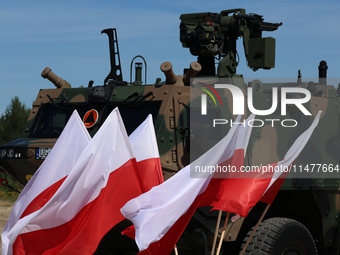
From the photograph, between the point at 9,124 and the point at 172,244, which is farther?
the point at 9,124

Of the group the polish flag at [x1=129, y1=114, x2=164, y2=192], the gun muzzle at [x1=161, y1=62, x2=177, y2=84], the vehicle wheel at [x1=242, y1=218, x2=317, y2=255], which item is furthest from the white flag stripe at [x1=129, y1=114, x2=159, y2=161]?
the vehicle wheel at [x1=242, y1=218, x2=317, y2=255]

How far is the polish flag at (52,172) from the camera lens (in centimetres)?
572

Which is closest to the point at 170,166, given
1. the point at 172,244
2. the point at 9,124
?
the point at 172,244

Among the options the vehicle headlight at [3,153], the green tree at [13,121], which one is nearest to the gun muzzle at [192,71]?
the vehicle headlight at [3,153]

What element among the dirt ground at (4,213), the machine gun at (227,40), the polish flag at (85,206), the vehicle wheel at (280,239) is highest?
the machine gun at (227,40)

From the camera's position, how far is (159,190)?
220 inches

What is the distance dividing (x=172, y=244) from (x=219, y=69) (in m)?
3.30

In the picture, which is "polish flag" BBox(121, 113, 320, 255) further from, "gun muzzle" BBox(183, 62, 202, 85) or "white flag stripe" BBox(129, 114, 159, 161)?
"gun muzzle" BBox(183, 62, 202, 85)

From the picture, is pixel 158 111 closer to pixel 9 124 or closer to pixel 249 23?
pixel 249 23

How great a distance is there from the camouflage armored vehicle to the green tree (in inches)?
724

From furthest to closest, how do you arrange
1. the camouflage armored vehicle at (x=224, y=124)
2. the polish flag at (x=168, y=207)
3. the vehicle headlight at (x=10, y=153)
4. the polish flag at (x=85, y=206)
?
the vehicle headlight at (x=10, y=153) < the camouflage armored vehicle at (x=224, y=124) < the polish flag at (x=85, y=206) < the polish flag at (x=168, y=207)

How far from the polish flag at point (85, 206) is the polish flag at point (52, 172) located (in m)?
0.22

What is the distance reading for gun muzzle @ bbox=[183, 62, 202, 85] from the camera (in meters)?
6.80

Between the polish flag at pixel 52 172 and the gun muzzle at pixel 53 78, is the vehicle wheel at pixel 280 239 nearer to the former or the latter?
the polish flag at pixel 52 172
